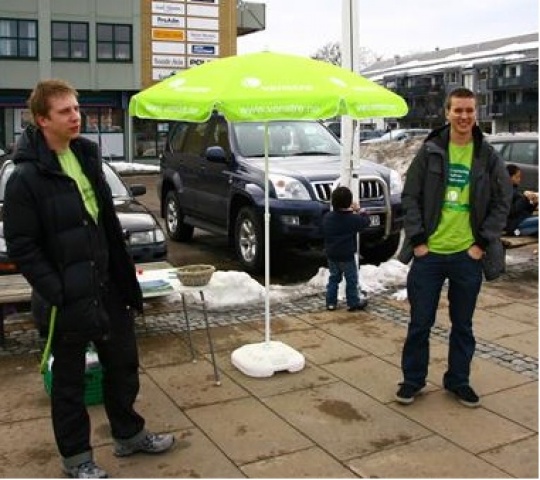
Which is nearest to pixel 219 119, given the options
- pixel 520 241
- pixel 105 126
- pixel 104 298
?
pixel 520 241

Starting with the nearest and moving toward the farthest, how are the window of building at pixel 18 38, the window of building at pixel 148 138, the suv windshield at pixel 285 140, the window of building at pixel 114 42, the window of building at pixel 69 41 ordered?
the suv windshield at pixel 285 140, the window of building at pixel 18 38, the window of building at pixel 69 41, the window of building at pixel 114 42, the window of building at pixel 148 138

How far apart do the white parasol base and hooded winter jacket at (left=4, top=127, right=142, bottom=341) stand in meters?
1.85

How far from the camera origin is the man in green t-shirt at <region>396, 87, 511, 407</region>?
456cm

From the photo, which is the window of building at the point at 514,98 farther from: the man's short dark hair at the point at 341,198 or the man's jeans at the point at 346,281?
the man's short dark hair at the point at 341,198

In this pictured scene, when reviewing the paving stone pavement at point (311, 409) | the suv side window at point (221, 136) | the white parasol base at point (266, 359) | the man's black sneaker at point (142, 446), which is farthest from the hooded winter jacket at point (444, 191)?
the suv side window at point (221, 136)

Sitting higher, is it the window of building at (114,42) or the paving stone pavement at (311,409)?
the window of building at (114,42)

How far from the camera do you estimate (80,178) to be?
12.0 ft

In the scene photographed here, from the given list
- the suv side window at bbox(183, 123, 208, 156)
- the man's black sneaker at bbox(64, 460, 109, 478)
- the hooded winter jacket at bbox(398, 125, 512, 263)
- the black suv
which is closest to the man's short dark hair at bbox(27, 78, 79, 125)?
the man's black sneaker at bbox(64, 460, 109, 478)

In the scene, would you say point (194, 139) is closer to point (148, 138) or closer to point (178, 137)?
point (178, 137)

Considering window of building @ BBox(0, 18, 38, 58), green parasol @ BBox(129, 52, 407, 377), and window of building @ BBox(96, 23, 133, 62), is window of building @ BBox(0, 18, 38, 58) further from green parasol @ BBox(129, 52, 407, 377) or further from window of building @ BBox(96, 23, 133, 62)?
green parasol @ BBox(129, 52, 407, 377)

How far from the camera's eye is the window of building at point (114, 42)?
3356cm

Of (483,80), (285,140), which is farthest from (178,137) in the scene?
(483,80)

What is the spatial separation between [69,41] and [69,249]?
31978 millimetres

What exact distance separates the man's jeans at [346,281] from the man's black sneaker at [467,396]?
230 centimetres
